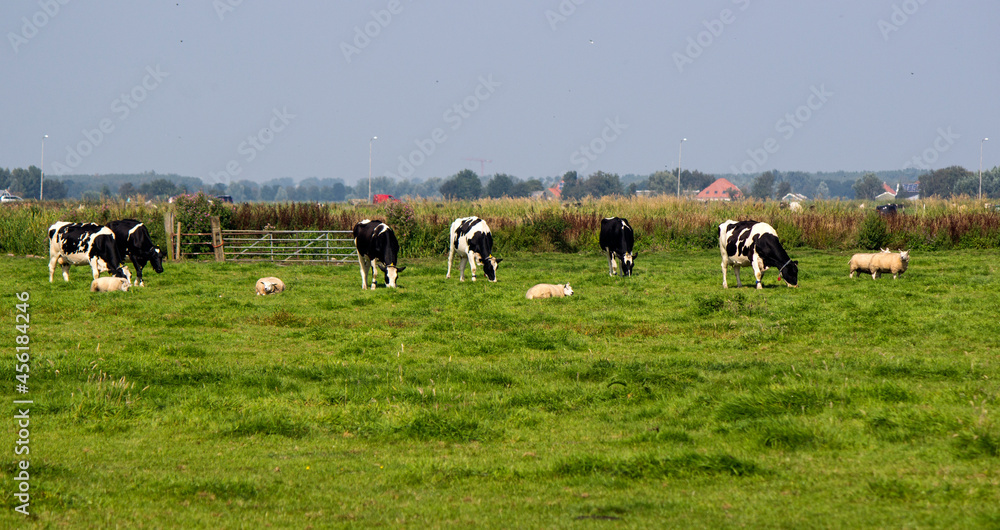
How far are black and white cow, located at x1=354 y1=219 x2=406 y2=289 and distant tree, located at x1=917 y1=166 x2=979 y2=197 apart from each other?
435 ft

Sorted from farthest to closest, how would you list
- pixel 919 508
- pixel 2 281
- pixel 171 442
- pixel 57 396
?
1. pixel 2 281
2. pixel 57 396
3. pixel 171 442
4. pixel 919 508

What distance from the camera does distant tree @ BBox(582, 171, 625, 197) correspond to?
507 ft

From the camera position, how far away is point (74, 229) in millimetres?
20484

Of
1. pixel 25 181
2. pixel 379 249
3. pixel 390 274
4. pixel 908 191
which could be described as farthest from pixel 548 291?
pixel 25 181

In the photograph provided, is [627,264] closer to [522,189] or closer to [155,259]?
[155,259]

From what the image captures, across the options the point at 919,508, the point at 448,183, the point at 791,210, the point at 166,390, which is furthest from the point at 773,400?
the point at 448,183

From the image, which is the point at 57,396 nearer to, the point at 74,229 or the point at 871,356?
the point at 871,356

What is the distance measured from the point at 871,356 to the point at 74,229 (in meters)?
18.1

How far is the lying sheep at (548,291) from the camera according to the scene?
17.3 m

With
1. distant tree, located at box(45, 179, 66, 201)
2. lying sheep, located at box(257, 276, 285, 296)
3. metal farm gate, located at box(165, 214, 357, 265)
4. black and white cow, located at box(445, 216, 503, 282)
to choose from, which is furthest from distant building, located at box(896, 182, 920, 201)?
distant tree, located at box(45, 179, 66, 201)

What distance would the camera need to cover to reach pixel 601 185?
156500mm

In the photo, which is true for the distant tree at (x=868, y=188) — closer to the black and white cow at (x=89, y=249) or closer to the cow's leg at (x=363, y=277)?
the cow's leg at (x=363, y=277)

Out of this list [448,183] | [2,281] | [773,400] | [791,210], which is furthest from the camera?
[448,183]

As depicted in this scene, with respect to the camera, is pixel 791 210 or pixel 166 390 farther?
pixel 791 210
